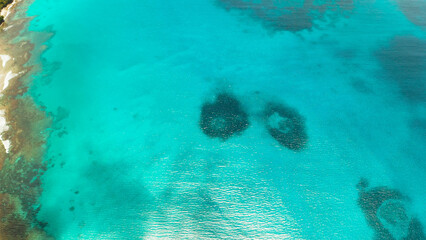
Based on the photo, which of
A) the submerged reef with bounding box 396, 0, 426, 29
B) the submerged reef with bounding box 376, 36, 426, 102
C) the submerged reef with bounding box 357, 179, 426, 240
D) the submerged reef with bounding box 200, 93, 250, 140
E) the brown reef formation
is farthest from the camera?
the submerged reef with bounding box 396, 0, 426, 29

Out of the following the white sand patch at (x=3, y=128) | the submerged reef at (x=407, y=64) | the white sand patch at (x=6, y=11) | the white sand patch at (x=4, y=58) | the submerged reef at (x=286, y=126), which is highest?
the white sand patch at (x=6, y=11)

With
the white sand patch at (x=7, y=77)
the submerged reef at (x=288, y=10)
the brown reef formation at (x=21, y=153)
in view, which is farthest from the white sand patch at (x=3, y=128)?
the submerged reef at (x=288, y=10)

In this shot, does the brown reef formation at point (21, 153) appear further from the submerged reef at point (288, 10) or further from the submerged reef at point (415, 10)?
the submerged reef at point (415, 10)

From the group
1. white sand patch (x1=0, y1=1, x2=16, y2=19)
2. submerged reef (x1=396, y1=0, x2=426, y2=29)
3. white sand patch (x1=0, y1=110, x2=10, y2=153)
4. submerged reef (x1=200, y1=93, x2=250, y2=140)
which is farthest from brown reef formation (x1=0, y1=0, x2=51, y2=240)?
submerged reef (x1=396, y1=0, x2=426, y2=29)

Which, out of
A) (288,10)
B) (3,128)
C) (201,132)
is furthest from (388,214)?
(3,128)

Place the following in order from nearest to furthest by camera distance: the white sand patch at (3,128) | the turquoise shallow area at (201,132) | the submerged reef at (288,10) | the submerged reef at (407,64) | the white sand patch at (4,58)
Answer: the turquoise shallow area at (201,132), the white sand patch at (3,128), the submerged reef at (407,64), the white sand patch at (4,58), the submerged reef at (288,10)

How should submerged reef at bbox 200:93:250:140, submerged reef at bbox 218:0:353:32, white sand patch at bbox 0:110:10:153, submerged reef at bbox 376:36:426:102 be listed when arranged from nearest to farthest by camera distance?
white sand patch at bbox 0:110:10:153, submerged reef at bbox 200:93:250:140, submerged reef at bbox 376:36:426:102, submerged reef at bbox 218:0:353:32

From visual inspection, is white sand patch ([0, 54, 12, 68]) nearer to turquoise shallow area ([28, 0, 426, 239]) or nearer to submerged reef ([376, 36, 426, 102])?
turquoise shallow area ([28, 0, 426, 239])
